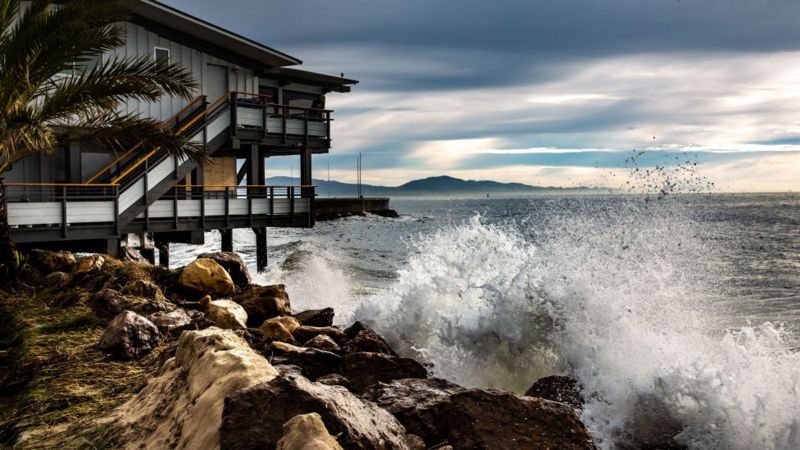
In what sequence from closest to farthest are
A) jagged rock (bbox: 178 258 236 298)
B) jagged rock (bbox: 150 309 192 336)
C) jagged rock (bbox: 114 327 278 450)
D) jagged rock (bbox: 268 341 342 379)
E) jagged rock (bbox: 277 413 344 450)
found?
1. jagged rock (bbox: 277 413 344 450)
2. jagged rock (bbox: 114 327 278 450)
3. jagged rock (bbox: 268 341 342 379)
4. jagged rock (bbox: 150 309 192 336)
5. jagged rock (bbox: 178 258 236 298)

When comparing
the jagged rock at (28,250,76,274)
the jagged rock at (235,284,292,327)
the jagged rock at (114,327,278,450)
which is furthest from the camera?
the jagged rock at (28,250,76,274)

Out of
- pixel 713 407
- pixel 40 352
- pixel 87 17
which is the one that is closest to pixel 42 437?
pixel 40 352

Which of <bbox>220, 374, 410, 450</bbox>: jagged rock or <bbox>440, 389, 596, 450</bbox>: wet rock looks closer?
<bbox>220, 374, 410, 450</bbox>: jagged rock

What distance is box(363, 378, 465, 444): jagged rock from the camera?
539 centimetres

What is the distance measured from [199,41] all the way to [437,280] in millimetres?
16612

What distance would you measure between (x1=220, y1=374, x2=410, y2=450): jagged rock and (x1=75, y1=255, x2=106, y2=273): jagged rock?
8790 millimetres

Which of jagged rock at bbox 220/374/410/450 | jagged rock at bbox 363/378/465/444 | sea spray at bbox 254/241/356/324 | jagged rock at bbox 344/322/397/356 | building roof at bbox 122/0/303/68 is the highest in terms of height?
building roof at bbox 122/0/303/68

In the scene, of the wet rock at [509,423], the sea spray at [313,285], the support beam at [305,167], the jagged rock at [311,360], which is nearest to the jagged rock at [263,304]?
the sea spray at [313,285]

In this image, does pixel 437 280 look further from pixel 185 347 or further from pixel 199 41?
pixel 199 41

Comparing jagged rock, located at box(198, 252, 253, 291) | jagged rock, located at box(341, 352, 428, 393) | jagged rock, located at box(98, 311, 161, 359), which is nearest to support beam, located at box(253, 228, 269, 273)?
jagged rock, located at box(198, 252, 253, 291)

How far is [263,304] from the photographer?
36.7 feet

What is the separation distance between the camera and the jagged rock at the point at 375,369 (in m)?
7.29

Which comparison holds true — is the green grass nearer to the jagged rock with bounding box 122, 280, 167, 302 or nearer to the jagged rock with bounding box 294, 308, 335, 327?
the jagged rock with bounding box 122, 280, 167, 302

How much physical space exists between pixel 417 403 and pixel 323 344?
374 cm
